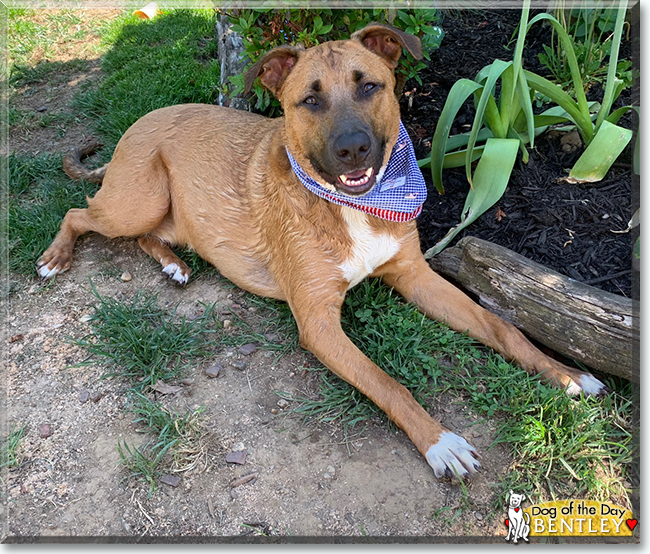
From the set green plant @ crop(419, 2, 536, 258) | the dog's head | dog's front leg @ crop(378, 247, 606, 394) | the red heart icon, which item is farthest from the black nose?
the red heart icon

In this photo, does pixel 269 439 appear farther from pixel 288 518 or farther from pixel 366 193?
pixel 366 193

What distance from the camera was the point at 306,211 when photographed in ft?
12.0

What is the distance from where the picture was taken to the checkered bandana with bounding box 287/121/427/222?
3.54m

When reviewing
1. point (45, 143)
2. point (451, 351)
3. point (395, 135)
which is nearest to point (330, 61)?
point (395, 135)

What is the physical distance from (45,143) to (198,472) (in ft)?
14.7

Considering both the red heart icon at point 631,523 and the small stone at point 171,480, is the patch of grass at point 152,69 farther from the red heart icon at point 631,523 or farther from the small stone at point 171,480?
the red heart icon at point 631,523

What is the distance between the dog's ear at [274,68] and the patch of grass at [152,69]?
2744 mm

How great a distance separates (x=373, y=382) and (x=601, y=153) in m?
2.25

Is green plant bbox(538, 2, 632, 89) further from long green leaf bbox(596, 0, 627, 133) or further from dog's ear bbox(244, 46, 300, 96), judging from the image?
dog's ear bbox(244, 46, 300, 96)

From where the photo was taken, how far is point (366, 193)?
346 cm

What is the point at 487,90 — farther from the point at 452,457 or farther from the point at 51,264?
the point at 51,264

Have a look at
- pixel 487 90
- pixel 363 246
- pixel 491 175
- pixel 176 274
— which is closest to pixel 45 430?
pixel 176 274

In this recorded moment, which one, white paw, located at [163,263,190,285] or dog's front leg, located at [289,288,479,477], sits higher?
dog's front leg, located at [289,288,479,477]

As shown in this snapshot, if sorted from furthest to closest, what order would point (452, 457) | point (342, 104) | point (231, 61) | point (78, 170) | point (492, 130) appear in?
point (231, 61) < point (78, 170) < point (492, 130) < point (342, 104) < point (452, 457)
